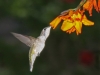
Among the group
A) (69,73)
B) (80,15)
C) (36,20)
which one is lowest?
(69,73)

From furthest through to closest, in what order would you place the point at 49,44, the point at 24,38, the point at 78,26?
the point at 49,44, the point at 24,38, the point at 78,26

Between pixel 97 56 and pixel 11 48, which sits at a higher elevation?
pixel 11 48

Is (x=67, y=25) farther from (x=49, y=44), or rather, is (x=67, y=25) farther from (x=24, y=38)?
(x=49, y=44)

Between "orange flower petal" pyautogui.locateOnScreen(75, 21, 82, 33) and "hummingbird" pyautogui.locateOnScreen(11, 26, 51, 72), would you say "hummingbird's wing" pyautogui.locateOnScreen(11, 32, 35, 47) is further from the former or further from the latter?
"orange flower petal" pyautogui.locateOnScreen(75, 21, 82, 33)

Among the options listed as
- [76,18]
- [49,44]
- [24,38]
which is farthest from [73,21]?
[49,44]

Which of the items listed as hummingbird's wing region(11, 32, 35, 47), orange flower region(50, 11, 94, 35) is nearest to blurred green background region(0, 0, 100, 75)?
hummingbird's wing region(11, 32, 35, 47)

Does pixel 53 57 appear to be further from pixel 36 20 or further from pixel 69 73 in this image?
pixel 36 20

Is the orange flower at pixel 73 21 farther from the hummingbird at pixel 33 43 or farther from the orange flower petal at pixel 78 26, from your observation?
the hummingbird at pixel 33 43

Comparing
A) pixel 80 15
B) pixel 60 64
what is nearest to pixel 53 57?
pixel 60 64

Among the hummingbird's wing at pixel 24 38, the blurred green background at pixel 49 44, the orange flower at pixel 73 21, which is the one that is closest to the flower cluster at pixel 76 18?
the orange flower at pixel 73 21
